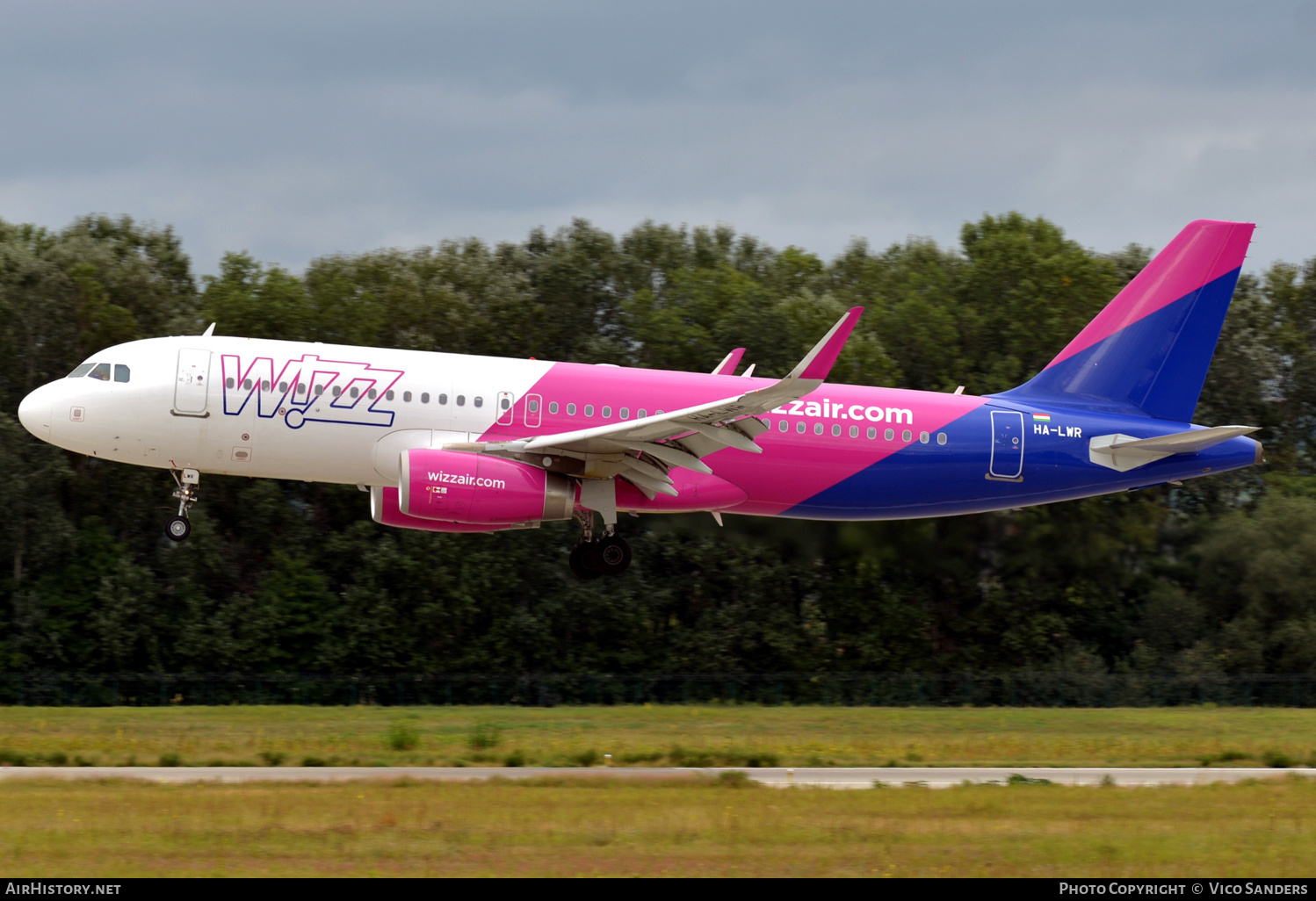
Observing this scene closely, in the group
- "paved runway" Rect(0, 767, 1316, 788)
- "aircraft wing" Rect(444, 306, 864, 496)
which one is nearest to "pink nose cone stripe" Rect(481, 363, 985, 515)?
"aircraft wing" Rect(444, 306, 864, 496)

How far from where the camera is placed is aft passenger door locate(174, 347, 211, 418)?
2720 centimetres

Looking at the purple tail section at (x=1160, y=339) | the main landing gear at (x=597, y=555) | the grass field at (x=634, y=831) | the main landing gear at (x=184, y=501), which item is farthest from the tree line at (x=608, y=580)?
the grass field at (x=634, y=831)

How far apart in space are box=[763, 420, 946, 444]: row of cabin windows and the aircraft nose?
13783 mm

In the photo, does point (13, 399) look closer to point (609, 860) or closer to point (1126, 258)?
point (609, 860)

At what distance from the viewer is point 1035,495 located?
30938 millimetres

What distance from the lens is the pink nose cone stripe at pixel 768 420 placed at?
28688mm

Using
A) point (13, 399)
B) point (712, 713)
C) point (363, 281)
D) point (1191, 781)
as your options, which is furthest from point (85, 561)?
point (1191, 781)

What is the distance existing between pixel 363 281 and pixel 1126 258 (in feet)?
109

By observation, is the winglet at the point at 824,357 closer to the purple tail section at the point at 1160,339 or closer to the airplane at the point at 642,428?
the airplane at the point at 642,428

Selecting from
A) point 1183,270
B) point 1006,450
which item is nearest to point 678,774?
point 1006,450

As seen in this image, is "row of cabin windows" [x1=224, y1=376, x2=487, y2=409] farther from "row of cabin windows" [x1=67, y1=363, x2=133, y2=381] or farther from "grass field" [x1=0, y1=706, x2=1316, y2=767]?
"grass field" [x1=0, y1=706, x2=1316, y2=767]

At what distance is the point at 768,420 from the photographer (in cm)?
2917

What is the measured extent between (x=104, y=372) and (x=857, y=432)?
14.7 m

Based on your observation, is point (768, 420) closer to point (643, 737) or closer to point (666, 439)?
point (666, 439)
